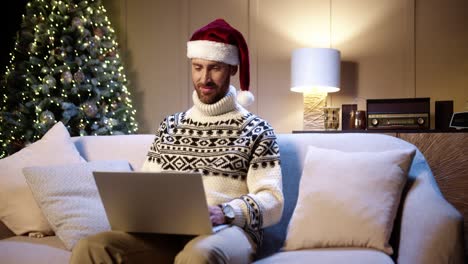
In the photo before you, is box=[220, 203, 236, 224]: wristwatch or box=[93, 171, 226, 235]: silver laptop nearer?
box=[93, 171, 226, 235]: silver laptop

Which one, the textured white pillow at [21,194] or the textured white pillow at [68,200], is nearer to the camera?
the textured white pillow at [68,200]

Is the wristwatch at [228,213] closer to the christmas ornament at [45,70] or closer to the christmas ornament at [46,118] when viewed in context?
the christmas ornament at [46,118]

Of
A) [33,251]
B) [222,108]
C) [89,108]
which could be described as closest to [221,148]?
[222,108]

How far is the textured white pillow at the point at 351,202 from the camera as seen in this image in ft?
5.44

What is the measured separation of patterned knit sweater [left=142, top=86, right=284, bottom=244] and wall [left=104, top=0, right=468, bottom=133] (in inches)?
84.6

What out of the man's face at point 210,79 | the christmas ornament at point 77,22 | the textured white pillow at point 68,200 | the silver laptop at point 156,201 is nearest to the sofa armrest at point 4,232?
the textured white pillow at point 68,200

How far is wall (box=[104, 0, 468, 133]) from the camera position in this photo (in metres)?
3.62

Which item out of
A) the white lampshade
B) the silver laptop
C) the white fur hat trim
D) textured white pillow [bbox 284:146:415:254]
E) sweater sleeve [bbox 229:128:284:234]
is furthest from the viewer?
the white lampshade

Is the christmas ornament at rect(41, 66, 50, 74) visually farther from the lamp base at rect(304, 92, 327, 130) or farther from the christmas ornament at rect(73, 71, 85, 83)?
the lamp base at rect(304, 92, 327, 130)

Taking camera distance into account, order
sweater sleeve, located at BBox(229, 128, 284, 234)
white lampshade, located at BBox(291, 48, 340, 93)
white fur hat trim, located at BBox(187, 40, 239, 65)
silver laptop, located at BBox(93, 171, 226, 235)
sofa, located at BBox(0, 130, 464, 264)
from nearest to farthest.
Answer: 1. silver laptop, located at BBox(93, 171, 226, 235)
2. sofa, located at BBox(0, 130, 464, 264)
3. sweater sleeve, located at BBox(229, 128, 284, 234)
4. white fur hat trim, located at BBox(187, 40, 239, 65)
5. white lampshade, located at BBox(291, 48, 340, 93)

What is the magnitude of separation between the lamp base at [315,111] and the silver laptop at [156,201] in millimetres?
2233

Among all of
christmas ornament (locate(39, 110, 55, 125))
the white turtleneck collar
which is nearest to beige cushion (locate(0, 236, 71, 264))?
the white turtleneck collar

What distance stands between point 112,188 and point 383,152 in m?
1.01

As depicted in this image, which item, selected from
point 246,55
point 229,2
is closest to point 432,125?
point 229,2
